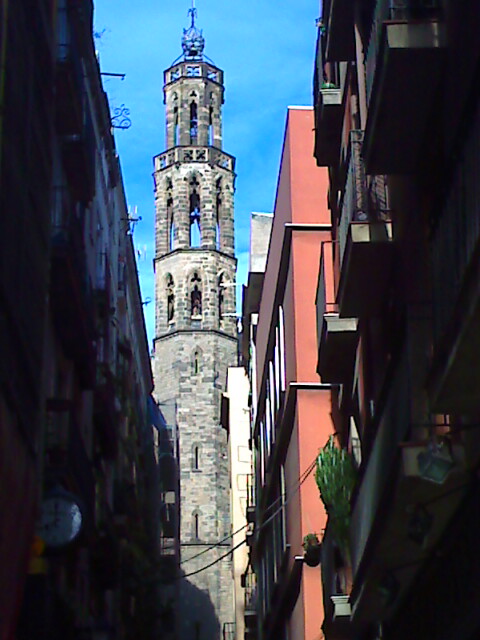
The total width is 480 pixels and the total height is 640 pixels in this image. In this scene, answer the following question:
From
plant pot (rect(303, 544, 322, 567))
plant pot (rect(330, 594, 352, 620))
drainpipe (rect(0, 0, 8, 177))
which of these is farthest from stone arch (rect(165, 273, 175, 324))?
drainpipe (rect(0, 0, 8, 177))

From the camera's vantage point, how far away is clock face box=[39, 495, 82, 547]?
15359mm

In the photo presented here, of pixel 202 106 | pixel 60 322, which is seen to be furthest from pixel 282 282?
pixel 202 106

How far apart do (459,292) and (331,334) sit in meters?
7.31

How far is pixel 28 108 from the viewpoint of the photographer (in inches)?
525

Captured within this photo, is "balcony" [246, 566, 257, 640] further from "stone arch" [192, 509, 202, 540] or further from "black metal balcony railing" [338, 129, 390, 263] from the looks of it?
"stone arch" [192, 509, 202, 540]

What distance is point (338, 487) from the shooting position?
14.8m

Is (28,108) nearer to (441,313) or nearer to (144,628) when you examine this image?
(441,313)

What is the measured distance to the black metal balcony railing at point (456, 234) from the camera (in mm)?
7961

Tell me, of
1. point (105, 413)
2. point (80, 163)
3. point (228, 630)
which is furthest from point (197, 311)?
point (80, 163)

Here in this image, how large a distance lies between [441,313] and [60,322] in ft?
31.7

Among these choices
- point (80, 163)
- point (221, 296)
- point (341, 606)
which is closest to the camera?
point (341, 606)

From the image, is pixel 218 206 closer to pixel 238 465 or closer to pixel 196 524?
pixel 196 524

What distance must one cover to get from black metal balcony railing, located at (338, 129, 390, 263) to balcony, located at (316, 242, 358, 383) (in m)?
2.23

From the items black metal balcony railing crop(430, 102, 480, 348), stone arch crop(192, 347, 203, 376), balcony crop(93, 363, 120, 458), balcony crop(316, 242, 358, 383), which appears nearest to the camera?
black metal balcony railing crop(430, 102, 480, 348)
